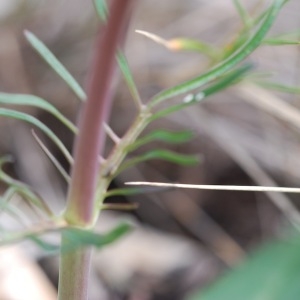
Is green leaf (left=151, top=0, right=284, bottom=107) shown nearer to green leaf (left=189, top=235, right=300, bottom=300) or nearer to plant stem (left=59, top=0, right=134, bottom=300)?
plant stem (left=59, top=0, right=134, bottom=300)

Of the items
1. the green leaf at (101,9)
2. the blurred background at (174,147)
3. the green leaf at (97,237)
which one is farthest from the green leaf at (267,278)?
the blurred background at (174,147)

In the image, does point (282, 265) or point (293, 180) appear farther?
point (293, 180)

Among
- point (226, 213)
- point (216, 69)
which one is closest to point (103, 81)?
point (216, 69)

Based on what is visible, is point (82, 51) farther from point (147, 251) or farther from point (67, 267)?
point (67, 267)

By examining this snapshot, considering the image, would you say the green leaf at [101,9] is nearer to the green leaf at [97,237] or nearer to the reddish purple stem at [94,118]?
the reddish purple stem at [94,118]

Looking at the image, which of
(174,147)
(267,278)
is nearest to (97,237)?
(267,278)

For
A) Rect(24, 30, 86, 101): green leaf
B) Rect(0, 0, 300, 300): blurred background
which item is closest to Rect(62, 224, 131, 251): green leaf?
Rect(24, 30, 86, 101): green leaf
